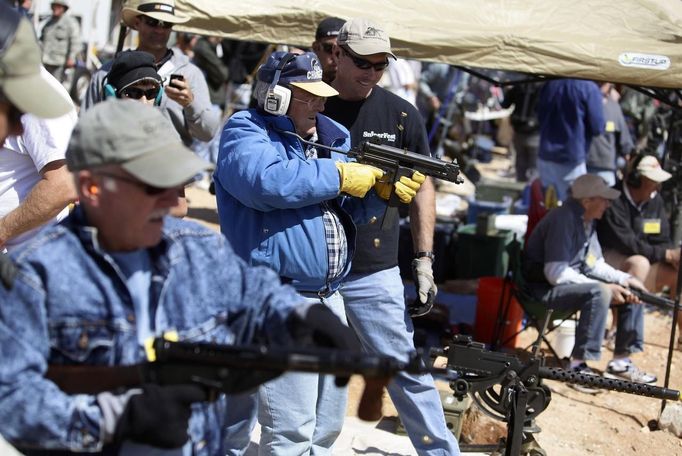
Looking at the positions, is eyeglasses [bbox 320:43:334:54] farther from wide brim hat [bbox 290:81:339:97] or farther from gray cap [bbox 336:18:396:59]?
wide brim hat [bbox 290:81:339:97]

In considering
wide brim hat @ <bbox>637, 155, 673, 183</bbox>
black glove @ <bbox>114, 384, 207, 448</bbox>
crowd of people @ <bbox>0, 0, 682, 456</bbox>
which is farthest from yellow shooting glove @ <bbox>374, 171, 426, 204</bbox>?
wide brim hat @ <bbox>637, 155, 673, 183</bbox>

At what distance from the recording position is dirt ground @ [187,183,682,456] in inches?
241

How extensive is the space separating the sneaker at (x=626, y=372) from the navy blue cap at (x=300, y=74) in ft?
14.4

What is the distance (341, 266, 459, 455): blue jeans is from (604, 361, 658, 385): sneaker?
322 cm

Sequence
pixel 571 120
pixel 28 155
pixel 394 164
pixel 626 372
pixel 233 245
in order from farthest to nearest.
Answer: pixel 571 120 < pixel 626 372 < pixel 394 164 < pixel 233 245 < pixel 28 155

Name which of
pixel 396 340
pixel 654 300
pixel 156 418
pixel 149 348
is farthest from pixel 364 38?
pixel 654 300

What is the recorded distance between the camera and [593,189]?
713 cm

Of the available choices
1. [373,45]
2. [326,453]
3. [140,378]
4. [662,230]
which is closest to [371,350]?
[326,453]

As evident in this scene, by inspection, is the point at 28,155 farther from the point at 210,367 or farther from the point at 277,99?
the point at 210,367

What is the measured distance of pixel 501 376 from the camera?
454 cm

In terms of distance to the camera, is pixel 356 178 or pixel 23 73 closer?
pixel 23 73

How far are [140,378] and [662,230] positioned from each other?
22.9 ft

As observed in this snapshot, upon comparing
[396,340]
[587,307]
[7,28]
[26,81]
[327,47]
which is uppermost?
[7,28]

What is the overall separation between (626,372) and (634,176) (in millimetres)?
1769
